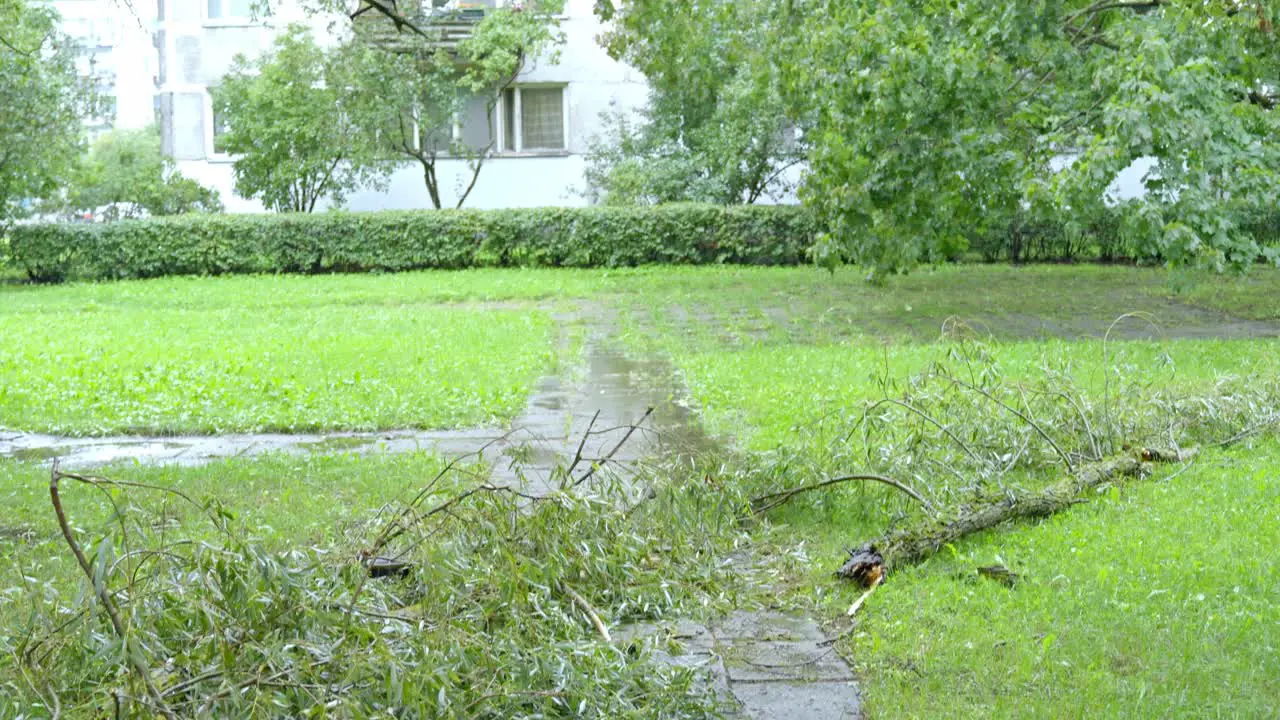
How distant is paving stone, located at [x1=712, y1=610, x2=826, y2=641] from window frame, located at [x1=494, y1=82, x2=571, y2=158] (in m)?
24.5

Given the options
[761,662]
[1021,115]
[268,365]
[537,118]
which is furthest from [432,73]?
[761,662]

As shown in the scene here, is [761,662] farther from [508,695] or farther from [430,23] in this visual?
[430,23]

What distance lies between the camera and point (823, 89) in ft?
47.4

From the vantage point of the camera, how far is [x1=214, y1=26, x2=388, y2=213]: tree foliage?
25.8 metres

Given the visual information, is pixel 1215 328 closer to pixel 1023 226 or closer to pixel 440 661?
pixel 1023 226

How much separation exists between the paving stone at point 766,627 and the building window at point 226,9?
26927 millimetres

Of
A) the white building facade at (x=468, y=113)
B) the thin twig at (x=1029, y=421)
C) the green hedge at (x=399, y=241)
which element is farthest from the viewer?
the white building facade at (x=468, y=113)

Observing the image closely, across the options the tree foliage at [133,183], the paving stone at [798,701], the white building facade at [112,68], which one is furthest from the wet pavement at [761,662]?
the tree foliage at [133,183]

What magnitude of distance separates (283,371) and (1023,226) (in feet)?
51.0

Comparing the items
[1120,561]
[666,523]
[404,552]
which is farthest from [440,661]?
[1120,561]

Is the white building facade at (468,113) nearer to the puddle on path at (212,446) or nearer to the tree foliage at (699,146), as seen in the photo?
the tree foliage at (699,146)

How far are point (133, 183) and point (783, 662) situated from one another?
2959cm

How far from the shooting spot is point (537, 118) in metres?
29.5

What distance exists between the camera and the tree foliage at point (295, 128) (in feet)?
84.7
